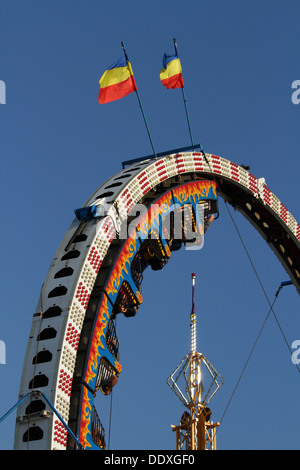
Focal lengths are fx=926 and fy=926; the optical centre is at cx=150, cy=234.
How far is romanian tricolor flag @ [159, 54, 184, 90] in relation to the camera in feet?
155

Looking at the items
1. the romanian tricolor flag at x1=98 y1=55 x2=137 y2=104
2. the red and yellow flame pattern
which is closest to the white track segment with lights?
the red and yellow flame pattern

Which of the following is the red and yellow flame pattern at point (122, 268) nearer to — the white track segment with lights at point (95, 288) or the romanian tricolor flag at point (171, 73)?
the white track segment with lights at point (95, 288)

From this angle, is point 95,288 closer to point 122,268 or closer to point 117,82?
point 122,268

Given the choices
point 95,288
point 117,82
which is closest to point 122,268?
point 95,288

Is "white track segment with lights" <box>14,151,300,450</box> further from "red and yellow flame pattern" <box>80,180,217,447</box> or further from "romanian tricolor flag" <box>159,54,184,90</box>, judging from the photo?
"romanian tricolor flag" <box>159,54,184,90</box>

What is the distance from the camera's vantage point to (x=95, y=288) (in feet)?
124

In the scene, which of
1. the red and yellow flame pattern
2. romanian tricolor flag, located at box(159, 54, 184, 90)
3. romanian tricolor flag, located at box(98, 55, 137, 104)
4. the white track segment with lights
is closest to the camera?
the white track segment with lights

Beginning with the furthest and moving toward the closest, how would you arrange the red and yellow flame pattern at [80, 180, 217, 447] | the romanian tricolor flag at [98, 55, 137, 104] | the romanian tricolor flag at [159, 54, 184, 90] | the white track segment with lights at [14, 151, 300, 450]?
the romanian tricolor flag at [159, 54, 184, 90], the romanian tricolor flag at [98, 55, 137, 104], the red and yellow flame pattern at [80, 180, 217, 447], the white track segment with lights at [14, 151, 300, 450]

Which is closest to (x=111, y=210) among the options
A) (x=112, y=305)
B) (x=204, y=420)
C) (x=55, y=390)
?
(x=112, y=305)

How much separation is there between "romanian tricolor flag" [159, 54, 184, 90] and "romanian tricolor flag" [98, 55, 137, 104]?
3.60m

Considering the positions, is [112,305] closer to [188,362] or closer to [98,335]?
[98,335]

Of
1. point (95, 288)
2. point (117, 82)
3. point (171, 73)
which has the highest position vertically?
point (171, 73)

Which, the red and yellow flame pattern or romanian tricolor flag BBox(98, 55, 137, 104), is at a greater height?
romanian tricolor flag BBox(98, 55, 137, 104)

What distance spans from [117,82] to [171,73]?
432 centimetres
